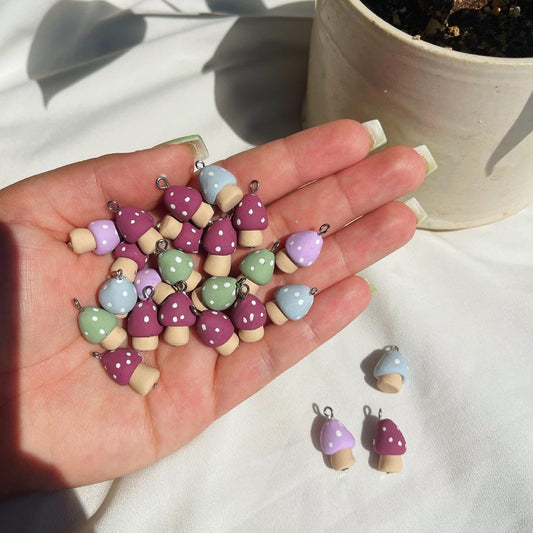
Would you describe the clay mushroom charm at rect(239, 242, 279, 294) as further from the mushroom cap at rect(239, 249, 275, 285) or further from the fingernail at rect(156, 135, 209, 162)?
the fingernail at rect(156, 135, 209, 162)

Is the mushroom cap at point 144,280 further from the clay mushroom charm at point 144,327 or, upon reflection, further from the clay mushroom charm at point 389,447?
the clay mushroom charm at point 389,447

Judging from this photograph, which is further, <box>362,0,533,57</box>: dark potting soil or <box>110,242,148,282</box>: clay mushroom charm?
<box>110,242,148,282</box>: clay mushroom charm

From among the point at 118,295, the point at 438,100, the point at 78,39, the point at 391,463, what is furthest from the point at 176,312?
the point at 78,39

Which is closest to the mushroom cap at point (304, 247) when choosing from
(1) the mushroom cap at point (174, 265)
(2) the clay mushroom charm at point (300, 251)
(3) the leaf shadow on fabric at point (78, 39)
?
(2) the clay mushroom charm at point (300, 251)

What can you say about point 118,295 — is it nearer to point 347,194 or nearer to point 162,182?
point 162,182

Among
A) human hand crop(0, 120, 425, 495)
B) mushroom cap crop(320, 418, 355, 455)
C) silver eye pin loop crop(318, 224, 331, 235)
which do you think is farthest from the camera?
silver eye pin loop crop(318, 224, 331, 235)

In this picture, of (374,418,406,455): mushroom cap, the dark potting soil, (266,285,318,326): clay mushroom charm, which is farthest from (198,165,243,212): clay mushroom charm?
(374,418,406,455): mushroom cap

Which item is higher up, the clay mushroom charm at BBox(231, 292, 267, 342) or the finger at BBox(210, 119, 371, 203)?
the finger at BBox(210, 119, 371, 203)
